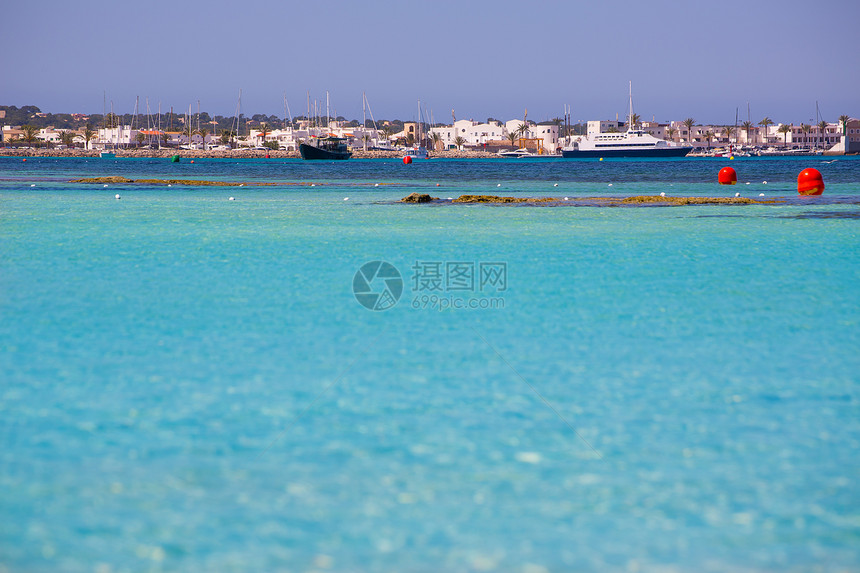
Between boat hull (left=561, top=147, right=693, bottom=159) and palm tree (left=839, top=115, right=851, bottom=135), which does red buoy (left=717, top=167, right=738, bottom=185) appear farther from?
palm tree (left=839, top=115, right=851, bottom=135)

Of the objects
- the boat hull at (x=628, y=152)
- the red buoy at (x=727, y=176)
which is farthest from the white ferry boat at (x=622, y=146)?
the red buoy at (x=727, y=176)

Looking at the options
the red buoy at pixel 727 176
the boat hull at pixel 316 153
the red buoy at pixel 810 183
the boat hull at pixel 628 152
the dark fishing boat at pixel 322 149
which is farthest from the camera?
the boat hull at pixel 628 152

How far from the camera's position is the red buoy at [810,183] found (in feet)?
114

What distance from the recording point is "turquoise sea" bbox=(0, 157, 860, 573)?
15.7ft

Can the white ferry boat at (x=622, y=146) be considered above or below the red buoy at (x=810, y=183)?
above

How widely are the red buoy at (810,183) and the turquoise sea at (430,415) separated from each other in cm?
2102

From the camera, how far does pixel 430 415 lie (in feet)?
22.9

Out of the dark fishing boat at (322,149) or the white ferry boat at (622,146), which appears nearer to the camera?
the dark fishing boat at (322,149)

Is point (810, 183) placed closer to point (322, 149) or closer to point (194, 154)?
point (322, 149)

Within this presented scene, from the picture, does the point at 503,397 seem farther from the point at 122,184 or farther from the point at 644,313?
the point at 122,184

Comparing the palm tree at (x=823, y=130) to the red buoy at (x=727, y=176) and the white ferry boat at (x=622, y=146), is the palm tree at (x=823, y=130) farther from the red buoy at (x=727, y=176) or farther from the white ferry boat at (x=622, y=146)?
the red buoy at (x=727, y=176)

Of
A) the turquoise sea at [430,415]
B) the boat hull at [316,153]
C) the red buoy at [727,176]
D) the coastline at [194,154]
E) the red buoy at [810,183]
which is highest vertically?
the coastline at [194,154]

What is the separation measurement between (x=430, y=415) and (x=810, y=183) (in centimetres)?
3213

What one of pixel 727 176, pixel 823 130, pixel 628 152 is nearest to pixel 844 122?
pixel 823 130
